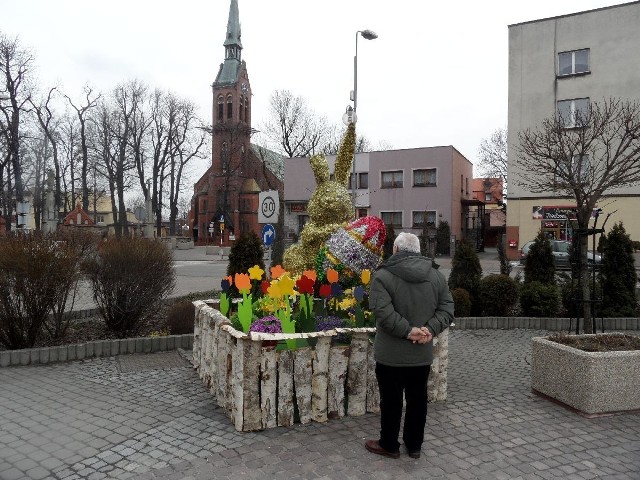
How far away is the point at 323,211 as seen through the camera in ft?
24.5

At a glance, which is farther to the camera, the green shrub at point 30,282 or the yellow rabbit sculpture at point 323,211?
the yellow rabbit sculpture at point 323,211

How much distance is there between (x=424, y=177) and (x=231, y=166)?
92.4 feet

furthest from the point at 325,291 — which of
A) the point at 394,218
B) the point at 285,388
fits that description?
the point at 394,218

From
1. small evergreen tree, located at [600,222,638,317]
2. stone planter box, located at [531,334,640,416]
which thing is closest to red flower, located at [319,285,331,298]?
stone planter box, located at [531,334,640,416]

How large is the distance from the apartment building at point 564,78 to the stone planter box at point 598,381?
2262 centimetres

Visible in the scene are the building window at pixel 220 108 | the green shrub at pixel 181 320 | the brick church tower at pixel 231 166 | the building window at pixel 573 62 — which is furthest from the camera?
the building window at pixel 220 108

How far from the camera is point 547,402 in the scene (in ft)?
17.5

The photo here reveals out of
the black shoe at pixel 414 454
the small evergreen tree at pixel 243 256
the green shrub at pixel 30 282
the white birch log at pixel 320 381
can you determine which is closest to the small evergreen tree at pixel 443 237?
the small evergreen tree at pixel 243 256

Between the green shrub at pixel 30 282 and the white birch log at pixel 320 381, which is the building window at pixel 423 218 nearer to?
the green shrub at pixel 30 282

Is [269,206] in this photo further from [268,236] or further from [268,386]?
[268,386]

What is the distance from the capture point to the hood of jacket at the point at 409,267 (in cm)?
389

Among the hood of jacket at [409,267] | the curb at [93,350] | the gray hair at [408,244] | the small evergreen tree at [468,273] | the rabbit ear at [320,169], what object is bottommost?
the curb at [93,350]

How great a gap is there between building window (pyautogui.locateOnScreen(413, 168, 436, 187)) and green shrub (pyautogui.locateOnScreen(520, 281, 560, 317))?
30.0m

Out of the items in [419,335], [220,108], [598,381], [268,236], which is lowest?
[598,381]
